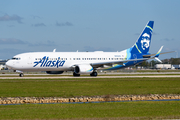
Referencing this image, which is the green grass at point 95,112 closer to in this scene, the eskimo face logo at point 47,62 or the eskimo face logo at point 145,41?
the eskimo face logo at point 47,62

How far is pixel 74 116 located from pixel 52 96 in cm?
957

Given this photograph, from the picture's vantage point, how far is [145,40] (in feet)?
222

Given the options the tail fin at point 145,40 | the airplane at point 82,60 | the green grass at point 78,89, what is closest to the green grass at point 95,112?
the green grass at point 78,89

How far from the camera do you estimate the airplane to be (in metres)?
56.4

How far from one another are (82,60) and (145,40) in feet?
52.2

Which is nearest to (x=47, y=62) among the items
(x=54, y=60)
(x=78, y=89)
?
(x=54, y=60)

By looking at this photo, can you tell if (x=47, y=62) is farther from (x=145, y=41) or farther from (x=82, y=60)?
(x=145, y=41)

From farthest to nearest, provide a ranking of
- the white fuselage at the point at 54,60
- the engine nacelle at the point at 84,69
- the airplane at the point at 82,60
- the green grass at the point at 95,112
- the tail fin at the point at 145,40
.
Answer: the tail fin at the point at 145,40
the engine nacelle at the point at 84,69
the airplane at the point at 82,60
the white fuselage at the point at 54,60
the green grass at the point at 95,112

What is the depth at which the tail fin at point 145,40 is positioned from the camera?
66375 mm

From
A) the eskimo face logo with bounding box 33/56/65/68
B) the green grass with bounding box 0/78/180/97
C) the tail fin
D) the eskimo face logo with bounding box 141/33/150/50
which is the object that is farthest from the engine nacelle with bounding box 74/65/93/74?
the green grass with bounding box 0/78/180/97

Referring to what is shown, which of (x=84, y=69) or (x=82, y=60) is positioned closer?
(x=84, y=69)

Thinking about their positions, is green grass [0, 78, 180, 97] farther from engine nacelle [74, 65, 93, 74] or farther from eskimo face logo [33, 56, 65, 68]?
engine nacelle [74, 65, 93, 74]

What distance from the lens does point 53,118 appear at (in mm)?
15812

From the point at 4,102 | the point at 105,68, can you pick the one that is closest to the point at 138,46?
the point at 105,68
